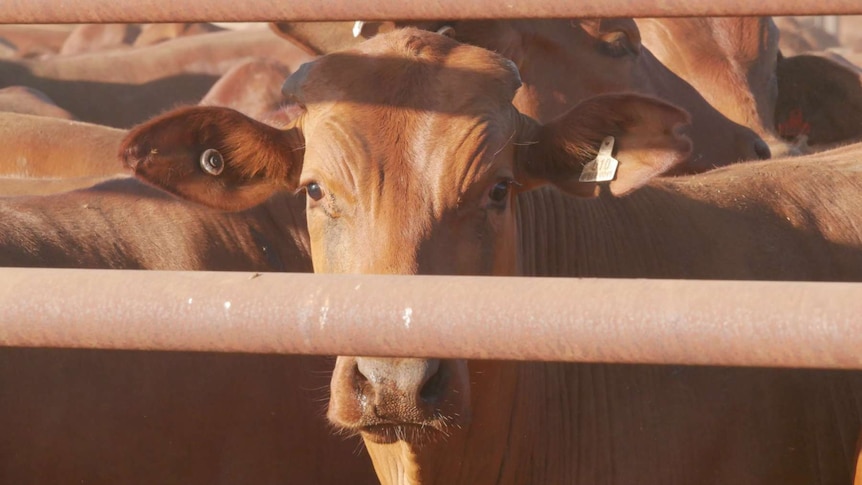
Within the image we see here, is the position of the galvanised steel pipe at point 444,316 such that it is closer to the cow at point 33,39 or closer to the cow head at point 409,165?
the cow head at point 409,165

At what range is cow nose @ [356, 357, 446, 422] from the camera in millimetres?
2658

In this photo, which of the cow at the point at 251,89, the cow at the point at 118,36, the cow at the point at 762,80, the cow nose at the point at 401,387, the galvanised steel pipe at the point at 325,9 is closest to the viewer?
the galvanised steel pipe at the point at 325,9

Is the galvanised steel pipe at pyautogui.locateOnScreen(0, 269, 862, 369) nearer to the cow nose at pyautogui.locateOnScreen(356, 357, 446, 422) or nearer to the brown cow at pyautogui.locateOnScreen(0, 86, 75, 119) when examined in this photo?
the cow nose at pyautogui.locateOnScreen(356, 357, 446, 422)

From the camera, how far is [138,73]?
12148 mm

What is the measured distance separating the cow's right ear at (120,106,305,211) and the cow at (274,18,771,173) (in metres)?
2.36

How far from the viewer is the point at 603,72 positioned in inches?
241

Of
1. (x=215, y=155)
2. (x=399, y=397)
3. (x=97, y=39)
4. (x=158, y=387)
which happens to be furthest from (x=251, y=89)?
(x=97, y=39)

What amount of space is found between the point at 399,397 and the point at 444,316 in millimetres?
987

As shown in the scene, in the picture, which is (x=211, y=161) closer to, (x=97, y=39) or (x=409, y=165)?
(x=409, y=165)

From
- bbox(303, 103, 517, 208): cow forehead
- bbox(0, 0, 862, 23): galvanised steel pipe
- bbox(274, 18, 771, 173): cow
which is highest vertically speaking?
bbox(0, 0, 862, 23): galvanised steel pipe

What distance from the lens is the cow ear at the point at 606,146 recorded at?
3.27 meters

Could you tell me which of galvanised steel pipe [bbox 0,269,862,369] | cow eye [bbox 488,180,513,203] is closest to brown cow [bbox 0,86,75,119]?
cow eye [bbox 488,180,513,203]

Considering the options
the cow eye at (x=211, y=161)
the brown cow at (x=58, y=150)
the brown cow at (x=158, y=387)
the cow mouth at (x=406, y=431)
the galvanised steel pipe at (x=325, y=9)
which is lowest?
the brown cow at (x=58, y=150)

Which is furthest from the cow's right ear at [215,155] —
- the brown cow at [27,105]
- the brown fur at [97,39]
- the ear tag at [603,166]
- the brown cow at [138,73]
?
the brown fur at [97,39]
